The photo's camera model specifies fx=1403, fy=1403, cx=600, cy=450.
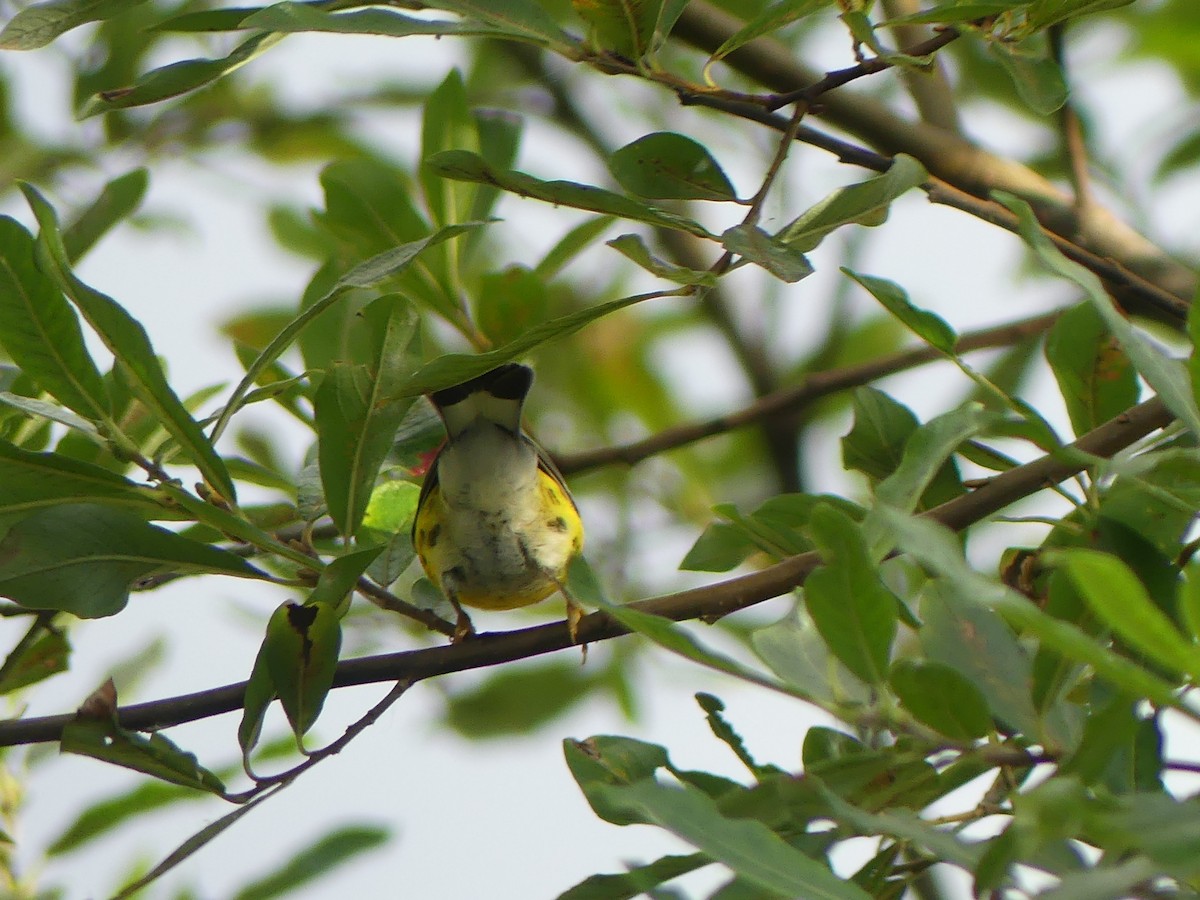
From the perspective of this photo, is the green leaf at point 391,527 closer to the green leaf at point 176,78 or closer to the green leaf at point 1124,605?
the green leaf at point 176,78

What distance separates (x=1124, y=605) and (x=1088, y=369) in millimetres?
1035

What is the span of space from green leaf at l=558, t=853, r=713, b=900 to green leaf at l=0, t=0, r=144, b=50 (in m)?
1.13

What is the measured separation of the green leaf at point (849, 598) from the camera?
1262 millimetres

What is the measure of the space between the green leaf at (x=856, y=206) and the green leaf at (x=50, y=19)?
32.6 inches

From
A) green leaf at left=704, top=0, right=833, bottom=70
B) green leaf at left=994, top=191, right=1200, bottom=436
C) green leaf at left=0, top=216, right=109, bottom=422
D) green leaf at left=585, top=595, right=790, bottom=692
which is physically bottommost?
green leaf at left=585, top=595, right=790, bottom=692

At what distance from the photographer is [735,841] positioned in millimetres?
1130

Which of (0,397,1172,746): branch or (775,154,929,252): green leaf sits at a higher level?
(775,154,929,252): green leaf

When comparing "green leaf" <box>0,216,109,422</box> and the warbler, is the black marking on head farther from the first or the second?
"green leaf" <box>0,216,109,422</box>

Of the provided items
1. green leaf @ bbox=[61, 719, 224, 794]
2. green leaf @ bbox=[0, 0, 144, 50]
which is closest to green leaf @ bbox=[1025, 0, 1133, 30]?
green leaf @ bbox=[0, 0, 144, 50]

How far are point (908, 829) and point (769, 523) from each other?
0.77 metres

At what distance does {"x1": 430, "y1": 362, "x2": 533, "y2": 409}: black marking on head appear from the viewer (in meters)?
2.75

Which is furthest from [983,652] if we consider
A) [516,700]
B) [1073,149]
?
[516,700]

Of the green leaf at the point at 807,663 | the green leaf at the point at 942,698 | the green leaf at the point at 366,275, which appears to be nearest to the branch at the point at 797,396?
the green leaf at the point at 366,275

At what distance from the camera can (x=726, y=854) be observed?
1112 millimetres
